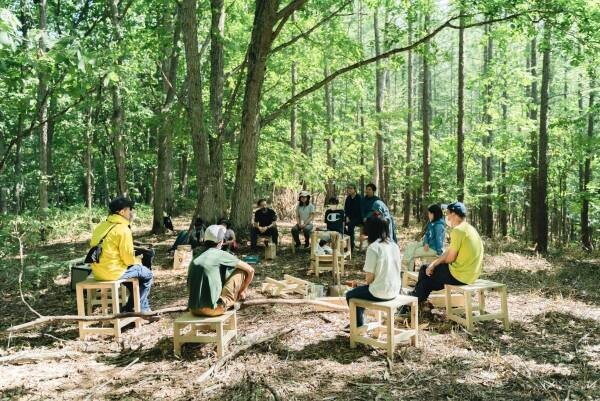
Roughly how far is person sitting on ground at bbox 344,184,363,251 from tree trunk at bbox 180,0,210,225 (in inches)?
129

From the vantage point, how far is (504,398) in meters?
4.05

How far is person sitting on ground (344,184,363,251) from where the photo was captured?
1113cm

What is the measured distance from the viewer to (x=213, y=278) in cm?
501

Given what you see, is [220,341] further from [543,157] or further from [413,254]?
[543,157]

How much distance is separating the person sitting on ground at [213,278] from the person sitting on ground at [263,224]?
5.24 m

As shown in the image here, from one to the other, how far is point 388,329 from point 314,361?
0.81m

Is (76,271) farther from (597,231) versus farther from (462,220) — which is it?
(597,231)

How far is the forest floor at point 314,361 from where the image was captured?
4184 mm

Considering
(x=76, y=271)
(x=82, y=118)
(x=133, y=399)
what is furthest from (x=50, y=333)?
(x=82, y=118)

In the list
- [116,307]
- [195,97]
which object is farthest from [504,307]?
[195,97]

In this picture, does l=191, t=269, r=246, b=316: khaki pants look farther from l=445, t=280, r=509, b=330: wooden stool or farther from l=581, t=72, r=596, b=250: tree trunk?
l=581, t=72, r=596, b=250: tree trunk

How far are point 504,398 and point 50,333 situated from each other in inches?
204

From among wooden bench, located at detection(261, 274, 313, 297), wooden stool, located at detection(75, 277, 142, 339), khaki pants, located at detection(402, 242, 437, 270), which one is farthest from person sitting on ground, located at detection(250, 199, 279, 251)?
wooden stool, located at detection(75, 277, 142, 339)

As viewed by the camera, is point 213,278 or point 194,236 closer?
point 213,278
